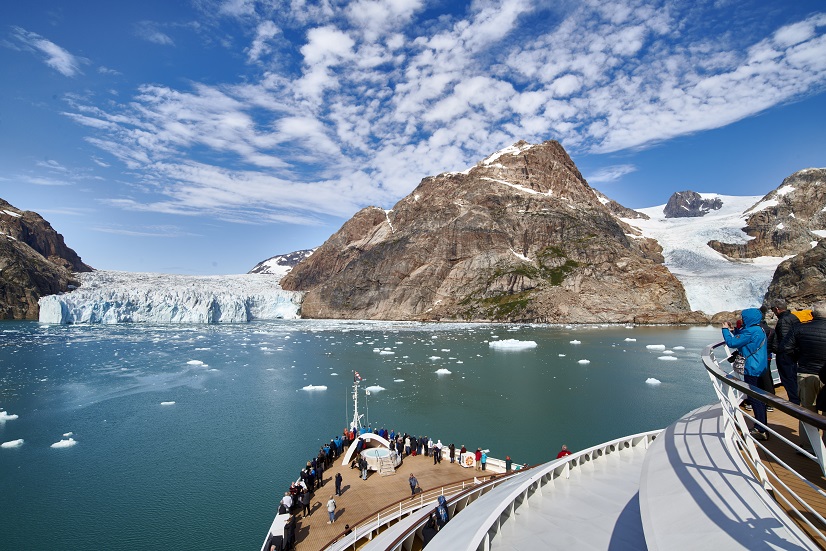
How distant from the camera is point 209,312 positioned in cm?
12469

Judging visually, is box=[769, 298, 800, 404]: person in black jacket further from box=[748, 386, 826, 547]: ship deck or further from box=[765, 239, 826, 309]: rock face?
box=[765, 239, 826, 309]: rock face

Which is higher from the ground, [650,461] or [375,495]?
[650,461]

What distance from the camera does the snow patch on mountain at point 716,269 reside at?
13000cm

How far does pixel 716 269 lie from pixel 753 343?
179 m

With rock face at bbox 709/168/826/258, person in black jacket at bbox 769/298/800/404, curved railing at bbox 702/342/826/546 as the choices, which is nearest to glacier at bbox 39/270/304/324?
person in black jacket at bbox 769/298/800/404

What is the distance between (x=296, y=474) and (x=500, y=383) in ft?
89.2

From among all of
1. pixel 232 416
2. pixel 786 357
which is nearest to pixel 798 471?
pixel 786 357

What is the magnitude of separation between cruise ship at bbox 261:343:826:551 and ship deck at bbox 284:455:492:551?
670mm

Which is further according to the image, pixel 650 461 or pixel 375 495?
pixel 375 495

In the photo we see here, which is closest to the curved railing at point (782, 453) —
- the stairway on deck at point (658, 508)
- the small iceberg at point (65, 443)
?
the stairway on deck at point (658, 508)

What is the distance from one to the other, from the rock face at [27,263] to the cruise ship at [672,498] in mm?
153947

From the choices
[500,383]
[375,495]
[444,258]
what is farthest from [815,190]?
[375,495]

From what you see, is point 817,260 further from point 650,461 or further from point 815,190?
point 650,461

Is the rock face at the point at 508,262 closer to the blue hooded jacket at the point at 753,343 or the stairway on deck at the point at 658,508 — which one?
the stairway on deck at the point at 658,508
